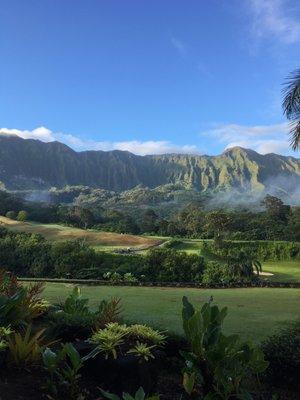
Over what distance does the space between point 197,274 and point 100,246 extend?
16.2 m

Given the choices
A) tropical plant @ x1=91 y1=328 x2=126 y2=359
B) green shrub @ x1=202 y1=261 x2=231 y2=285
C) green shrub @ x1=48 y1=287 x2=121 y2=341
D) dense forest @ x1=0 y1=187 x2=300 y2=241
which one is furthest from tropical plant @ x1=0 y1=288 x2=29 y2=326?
dense forest @ x1=0 y1=187 x2=300 y2=241

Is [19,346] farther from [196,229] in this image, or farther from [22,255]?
[196,229]

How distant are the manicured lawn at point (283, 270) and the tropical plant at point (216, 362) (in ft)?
89.4

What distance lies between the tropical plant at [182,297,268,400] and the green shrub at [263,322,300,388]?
2.58 ft

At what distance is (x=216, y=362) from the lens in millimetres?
5223

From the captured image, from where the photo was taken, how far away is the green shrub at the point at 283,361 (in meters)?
6.11

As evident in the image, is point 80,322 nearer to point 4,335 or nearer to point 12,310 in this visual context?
point 12,310

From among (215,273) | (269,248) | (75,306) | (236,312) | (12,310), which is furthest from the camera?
(269,248)

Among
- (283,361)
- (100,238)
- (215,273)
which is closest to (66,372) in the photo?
(283,361)

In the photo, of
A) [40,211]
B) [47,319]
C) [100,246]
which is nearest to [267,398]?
[47,319]

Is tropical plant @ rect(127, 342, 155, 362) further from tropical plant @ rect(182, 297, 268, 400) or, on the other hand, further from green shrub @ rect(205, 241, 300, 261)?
green shrub @ rect(205, 241, 300, 261)

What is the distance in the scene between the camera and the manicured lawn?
33125 millimetres

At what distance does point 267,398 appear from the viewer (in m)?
5.88

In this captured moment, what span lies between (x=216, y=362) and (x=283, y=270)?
1373 inches
